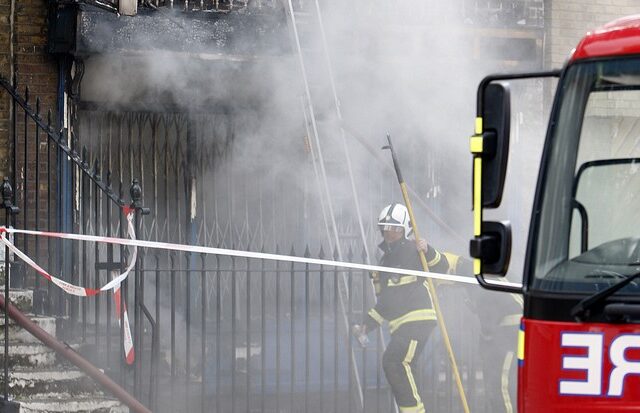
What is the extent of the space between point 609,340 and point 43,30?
701 cm

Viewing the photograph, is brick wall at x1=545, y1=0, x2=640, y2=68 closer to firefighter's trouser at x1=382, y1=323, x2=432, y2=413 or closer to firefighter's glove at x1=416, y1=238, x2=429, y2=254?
firefighter's glove at x1=416, y1=238, x2=429, y2=254

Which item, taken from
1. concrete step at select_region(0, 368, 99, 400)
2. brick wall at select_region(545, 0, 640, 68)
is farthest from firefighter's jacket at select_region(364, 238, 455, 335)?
brick wall at select_region(545, 0, 640, 68)

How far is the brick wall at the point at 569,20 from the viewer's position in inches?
456

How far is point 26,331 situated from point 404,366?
9.09ft

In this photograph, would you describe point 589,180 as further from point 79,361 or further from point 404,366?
point 404,366

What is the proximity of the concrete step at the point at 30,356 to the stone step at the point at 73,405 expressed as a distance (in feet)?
1.16

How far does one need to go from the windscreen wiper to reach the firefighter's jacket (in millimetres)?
4681

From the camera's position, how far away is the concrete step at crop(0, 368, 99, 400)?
7.98 metres

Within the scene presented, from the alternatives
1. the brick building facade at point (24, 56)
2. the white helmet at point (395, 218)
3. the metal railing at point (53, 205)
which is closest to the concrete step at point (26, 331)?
the metal railing at point (53, 205)

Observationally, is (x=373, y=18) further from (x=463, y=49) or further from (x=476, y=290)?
(x=476, y=290)

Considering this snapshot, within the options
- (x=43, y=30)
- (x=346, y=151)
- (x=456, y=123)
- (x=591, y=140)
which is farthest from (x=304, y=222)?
(x=591, y=140)

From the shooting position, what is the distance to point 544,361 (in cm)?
450

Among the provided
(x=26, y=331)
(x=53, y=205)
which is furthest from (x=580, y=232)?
(x=53, y=205)

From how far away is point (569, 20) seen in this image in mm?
11695
